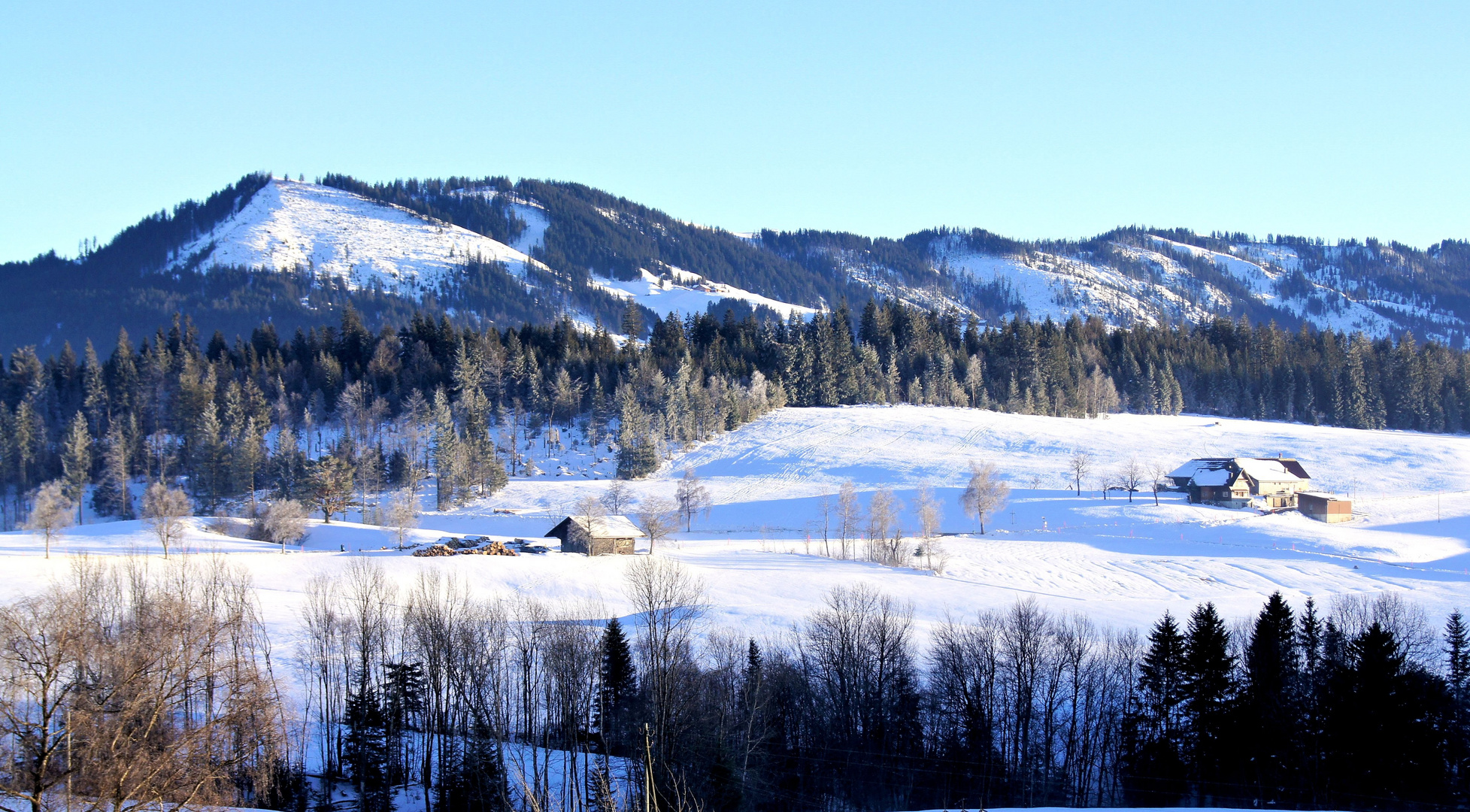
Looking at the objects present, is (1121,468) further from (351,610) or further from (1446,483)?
(351,610)

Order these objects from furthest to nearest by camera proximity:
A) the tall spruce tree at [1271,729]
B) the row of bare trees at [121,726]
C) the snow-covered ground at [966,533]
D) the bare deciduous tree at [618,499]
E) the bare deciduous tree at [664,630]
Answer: the bare deciduous tree at [618,499], the snow-covered ground at [966,533], the bare deciduous tree at [664,630], the tall spruce tree at [1271,729], the row of bare trees at [121,726]

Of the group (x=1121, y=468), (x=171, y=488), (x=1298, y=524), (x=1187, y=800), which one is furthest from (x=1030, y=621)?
(x=171, y=488)

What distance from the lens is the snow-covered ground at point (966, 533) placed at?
1816 inches

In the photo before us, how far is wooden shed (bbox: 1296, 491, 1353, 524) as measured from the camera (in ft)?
241

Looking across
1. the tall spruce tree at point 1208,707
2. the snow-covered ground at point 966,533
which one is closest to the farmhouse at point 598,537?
the snow-covered ground at point 966,533

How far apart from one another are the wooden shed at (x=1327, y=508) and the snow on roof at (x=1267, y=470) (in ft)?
11.2

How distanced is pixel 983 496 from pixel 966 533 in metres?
4.36

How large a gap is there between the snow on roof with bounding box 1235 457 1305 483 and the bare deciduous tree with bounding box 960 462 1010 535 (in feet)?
71.3

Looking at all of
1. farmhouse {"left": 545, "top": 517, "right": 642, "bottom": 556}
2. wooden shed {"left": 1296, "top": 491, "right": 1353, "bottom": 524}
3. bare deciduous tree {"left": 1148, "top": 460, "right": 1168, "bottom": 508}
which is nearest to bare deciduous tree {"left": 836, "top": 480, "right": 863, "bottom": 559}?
farmhouse {"left": 545, "top": 517, "right": 642, "bottom": 556}

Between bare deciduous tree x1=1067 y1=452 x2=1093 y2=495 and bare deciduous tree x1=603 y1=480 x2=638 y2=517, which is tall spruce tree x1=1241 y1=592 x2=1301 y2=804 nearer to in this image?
bare deciduous tree x1=603 y1=480 x2=638 y2=517

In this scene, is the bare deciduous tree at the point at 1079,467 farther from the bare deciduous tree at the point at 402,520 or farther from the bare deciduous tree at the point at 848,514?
the bare deciduous tree at the point at 402,520

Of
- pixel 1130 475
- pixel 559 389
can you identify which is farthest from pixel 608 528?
pixel 559 389

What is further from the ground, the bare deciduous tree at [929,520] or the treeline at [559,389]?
the treeline at [559,389]

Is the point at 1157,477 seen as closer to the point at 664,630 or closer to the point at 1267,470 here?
the point at 1267,470
